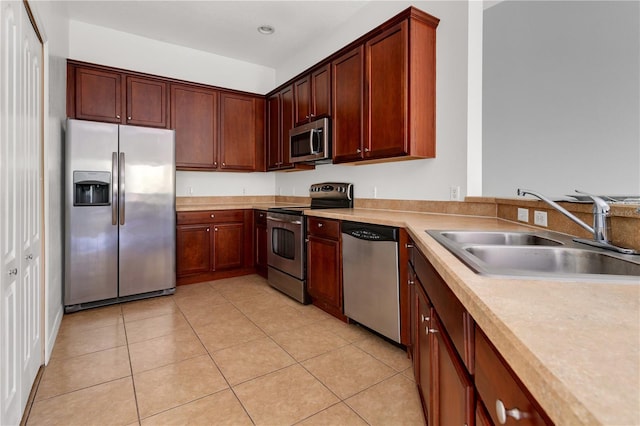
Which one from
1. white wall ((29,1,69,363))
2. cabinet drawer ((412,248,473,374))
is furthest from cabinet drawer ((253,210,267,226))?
cabinet drawer ((412,248,473,374))

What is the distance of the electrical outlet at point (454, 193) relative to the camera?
2545 millimetres

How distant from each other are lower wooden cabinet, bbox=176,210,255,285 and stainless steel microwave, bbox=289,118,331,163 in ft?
3.51

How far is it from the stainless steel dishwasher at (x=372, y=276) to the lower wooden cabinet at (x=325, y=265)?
107 mm

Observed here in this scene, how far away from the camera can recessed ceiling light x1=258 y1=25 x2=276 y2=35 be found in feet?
12.3

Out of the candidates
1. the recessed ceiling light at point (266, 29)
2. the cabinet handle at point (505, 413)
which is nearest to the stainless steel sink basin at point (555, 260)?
the cabinet handle at point (505, 413)

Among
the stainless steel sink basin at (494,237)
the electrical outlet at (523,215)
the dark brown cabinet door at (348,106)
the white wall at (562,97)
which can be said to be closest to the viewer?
the stainless steel sink basin at (494,237)

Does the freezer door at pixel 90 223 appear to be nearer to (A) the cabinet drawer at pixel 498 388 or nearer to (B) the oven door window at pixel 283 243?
(B) the oven door window at pixel 283 243

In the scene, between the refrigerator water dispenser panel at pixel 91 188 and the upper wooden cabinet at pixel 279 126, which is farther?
the upper wooden cabinet at pixel 279 126

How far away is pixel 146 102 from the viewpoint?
3.76 m

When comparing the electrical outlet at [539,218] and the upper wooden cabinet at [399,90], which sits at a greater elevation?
the upper wooden cabinet at [399,90]

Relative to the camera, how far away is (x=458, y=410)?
915 mm

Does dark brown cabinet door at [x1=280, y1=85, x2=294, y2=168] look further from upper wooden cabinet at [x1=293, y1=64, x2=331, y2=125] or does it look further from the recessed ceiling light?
the recessed ceiling light

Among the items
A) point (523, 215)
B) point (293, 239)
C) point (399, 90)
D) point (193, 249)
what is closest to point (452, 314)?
point (523, 215)

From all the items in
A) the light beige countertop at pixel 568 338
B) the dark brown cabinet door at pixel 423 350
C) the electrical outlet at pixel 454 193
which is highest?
the electrical outlet at pixel 454 193
